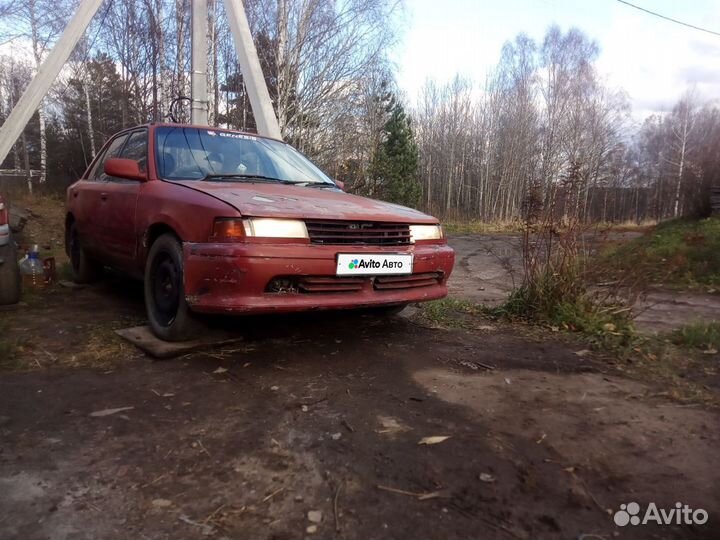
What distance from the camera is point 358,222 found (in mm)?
2986

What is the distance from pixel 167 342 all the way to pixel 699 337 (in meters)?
3.71

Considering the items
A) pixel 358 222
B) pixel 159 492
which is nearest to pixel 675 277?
pixel 358 222

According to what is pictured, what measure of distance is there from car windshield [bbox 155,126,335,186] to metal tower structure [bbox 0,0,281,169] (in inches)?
159

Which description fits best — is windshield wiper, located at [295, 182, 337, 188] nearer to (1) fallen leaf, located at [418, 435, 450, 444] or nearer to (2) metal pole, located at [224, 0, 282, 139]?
(1) fallen leaf, located at [418, 435, 450, 444]

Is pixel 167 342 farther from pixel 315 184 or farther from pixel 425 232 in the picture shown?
pixel 425 232

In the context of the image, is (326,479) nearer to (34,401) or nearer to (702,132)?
(34,401)

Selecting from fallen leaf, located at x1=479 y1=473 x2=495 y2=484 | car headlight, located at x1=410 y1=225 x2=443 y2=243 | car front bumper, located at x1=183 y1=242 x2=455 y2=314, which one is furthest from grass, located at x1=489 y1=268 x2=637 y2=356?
fallen leaf, located at x1=479 y1=473 x2=495 y2=484

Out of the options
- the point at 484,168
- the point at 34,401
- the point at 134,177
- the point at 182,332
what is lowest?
the point at 34,401

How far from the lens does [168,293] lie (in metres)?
3.20

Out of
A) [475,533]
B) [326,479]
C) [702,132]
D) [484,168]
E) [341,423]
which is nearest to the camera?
[475,533]

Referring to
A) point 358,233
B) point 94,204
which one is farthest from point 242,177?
point 94,204

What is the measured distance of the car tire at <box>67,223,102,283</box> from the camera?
4.98 m

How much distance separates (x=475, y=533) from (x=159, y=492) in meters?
1.02

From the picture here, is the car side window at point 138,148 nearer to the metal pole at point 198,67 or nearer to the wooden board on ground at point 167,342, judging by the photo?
the wooden board on ground at point 167,342
